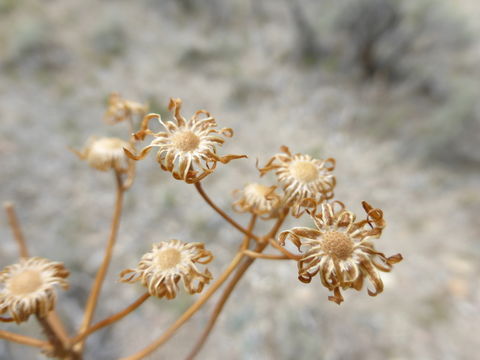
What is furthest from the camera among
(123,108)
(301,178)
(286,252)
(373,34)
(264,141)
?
(373,34)

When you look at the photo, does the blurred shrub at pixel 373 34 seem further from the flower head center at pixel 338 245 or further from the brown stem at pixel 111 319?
the brown stem at pixel 111 319

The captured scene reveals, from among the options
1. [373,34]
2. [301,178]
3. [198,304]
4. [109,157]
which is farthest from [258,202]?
[373,34]

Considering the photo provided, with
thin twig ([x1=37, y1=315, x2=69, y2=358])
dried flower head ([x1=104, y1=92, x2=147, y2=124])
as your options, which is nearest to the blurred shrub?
dried flower head ([x1=104, y1=92, x2=147, y2=124])

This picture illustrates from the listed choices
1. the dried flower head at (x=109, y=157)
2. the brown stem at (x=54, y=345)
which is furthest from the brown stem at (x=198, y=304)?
the dried flower head at (x=109, y=157)

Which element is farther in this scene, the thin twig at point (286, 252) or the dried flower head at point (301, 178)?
the dried flower head at point (301, 178)

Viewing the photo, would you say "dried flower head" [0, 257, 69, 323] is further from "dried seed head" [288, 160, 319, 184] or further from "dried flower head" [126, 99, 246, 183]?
"dried seed head" [288, 160, 319, 184]

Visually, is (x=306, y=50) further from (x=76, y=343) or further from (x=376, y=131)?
(x=76, y=343)

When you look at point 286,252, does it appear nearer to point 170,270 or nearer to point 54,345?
point 170,270

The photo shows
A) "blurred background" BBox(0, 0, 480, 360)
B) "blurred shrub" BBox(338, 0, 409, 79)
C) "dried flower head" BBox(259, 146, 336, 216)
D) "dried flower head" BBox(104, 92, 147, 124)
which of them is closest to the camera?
"dried flower head" BBox(259, 146, 336, 216)
